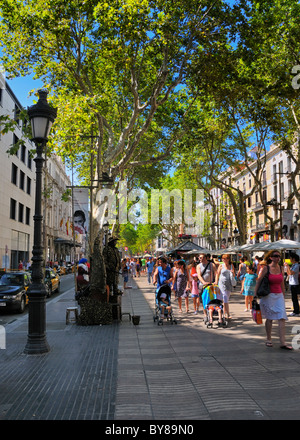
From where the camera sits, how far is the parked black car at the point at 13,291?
1313 cm

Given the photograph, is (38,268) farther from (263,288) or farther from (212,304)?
(212,304)

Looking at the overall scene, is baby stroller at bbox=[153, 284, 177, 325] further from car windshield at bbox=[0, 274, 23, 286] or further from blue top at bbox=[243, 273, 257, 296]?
car windshield at bbox=[0, 274, 23, 286]

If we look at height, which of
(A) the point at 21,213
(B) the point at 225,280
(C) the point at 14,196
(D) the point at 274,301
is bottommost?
(D) the point at 274,301

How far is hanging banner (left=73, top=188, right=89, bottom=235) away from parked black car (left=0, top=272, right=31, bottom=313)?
4481 millimetres

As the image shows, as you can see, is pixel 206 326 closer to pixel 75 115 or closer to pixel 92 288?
pixel 92 288

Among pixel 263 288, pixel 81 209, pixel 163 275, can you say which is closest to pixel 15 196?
pixel 81 209

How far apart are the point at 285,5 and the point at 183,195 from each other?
30.4 meters

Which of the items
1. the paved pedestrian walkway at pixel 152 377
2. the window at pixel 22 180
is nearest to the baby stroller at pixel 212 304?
the paved pedestrian walkway at pixel 152 377

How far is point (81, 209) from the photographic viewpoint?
18750 millimetres

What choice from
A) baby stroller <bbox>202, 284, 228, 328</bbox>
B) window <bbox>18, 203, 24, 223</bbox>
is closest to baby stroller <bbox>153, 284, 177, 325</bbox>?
baby stroller <bbox>202, 284, 228, 328</bbox>

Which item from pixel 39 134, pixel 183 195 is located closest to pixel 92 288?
pixel 39 134

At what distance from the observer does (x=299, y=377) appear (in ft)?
18.5

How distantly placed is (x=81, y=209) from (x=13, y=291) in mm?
6194

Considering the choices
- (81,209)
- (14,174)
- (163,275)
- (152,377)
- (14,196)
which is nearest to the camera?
(152,377)
